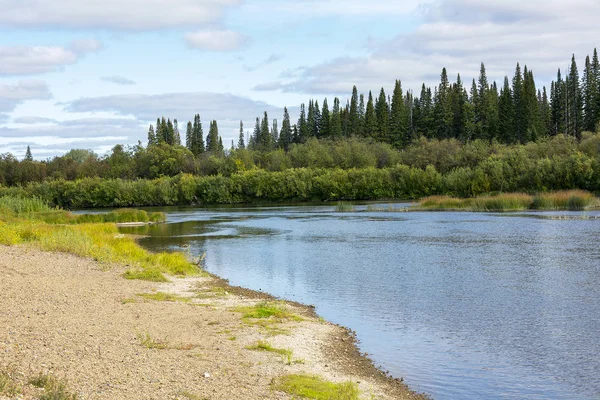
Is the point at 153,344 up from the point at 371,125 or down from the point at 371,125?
down

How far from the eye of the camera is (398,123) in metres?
160

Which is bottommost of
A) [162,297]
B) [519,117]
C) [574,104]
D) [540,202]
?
[162,297]

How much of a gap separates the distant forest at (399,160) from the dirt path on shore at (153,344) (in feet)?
259

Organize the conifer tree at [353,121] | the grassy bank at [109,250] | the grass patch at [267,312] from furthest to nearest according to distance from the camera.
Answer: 1. the conifer tree at [353,121]
2. the grassy bank at [109,250]
3. the grass patch at [267,312]

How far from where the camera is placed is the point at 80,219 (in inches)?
2495

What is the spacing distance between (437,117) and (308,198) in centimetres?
4233

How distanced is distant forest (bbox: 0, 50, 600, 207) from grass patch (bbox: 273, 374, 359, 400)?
272ft

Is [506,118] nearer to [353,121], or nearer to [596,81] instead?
[596,81]

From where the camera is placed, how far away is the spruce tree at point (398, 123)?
159625 mm

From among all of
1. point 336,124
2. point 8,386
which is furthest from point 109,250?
point 336,124

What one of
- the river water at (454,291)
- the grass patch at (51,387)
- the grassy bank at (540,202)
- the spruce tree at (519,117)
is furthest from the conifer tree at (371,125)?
the grass patch at (51,387)

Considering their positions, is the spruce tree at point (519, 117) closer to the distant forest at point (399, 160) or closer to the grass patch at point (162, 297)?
the distant forest at point (399, 160)

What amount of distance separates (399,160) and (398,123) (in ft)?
80.5

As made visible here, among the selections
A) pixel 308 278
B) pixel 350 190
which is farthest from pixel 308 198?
pixel 308 278
